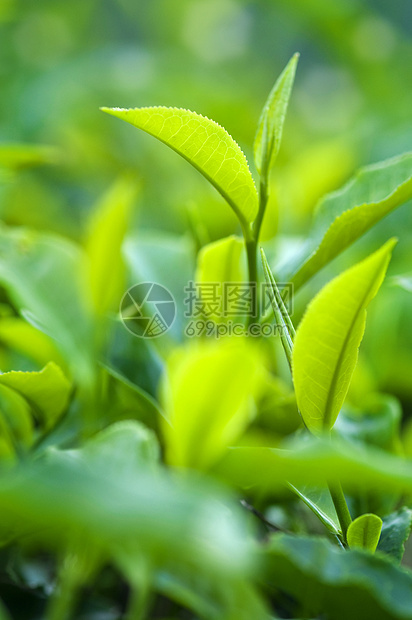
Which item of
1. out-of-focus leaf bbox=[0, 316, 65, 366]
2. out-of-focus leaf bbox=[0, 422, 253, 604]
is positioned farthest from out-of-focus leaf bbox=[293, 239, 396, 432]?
out-of-focus leaf bbox=[0, 316, 65, 366]

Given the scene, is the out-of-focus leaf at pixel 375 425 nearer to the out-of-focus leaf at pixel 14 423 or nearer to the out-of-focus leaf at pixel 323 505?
the out-of-focus leaf at pixel 323 505

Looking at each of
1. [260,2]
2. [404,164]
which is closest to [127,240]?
[404,164]

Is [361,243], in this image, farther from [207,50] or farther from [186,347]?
[207,50]

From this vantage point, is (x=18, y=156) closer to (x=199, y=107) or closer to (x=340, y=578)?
(x=340, y=578)

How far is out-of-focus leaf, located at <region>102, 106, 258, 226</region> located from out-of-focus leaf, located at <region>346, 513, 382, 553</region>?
0.63ft

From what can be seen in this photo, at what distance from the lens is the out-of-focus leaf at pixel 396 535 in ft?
1.21

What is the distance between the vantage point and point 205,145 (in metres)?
0.37

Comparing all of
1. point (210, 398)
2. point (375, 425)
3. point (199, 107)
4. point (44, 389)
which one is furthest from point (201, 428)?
point (199, 107)

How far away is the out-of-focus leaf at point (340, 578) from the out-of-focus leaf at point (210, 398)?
54mm

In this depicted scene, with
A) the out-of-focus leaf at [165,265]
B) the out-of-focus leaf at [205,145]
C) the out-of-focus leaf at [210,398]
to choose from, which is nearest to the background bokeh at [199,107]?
the out-of-focus leaf at [165,265]

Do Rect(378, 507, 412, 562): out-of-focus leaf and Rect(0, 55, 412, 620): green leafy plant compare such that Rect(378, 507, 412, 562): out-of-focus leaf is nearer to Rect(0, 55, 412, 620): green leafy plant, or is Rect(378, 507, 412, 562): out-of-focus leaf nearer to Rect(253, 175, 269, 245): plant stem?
Rect(0, 55, 412, 620): green leafy plant

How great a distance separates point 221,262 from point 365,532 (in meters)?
0.20

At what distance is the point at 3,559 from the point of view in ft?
1.39

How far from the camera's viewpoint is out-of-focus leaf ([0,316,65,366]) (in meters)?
0.48
